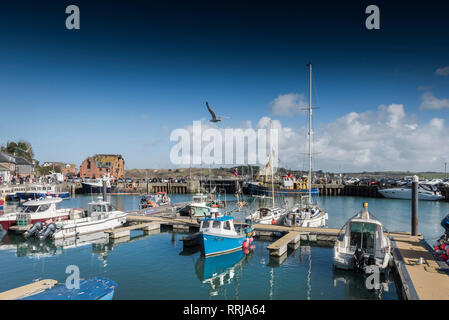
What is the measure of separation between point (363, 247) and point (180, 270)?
11.6 metres

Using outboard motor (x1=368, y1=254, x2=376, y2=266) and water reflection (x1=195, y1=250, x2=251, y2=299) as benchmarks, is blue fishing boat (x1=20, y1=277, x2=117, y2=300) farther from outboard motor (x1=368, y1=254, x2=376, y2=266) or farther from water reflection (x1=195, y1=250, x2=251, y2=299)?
outboard motor (x1=368, y1=254, x2=376, y2=266)

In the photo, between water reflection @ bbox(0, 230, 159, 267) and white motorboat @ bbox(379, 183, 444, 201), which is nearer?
water reflection @ bbox(0, 230, 159, 267)

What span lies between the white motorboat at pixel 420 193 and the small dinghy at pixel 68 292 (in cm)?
7065

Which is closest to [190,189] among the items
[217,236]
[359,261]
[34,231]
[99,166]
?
[99,166]

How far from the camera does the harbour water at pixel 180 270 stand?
50.9 feet

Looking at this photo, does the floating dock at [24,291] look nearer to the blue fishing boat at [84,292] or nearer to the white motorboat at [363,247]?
the blue fishing boat at [84,292]

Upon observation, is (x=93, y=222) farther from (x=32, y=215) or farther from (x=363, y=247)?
(x=363, y=247)

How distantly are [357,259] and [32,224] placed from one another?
2840 centimetres

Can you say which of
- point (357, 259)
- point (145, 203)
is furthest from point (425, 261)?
point (145, 203)

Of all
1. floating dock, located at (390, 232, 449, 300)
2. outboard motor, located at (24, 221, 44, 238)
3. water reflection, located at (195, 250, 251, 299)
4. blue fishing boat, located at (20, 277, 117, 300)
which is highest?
blue fishing boat, located at (20, 277, 117, 300)

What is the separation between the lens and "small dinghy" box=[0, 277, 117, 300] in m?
10.9

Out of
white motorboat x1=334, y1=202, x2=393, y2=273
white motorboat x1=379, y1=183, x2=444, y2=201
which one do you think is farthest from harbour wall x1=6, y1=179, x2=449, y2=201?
white motorboat x1=334, y1=202, x2=393, y2=273

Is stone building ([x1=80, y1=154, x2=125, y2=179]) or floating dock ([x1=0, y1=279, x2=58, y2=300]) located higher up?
stone building ([x1=80, y1=154, x2=125, y2=179])

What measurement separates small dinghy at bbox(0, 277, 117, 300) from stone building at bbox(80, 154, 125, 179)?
321 feet
